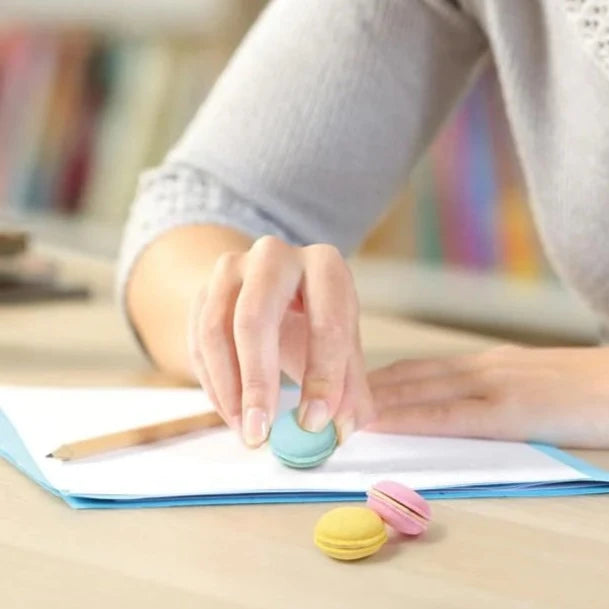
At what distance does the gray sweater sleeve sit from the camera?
0.93 m

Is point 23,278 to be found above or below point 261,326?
below

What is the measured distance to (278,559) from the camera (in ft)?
1.65

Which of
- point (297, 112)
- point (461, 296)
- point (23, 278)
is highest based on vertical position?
point (297, 112)

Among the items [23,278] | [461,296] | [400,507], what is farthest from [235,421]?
[461,296]

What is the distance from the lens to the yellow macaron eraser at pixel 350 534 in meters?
0.50

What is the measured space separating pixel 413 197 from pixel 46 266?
2.61 ft

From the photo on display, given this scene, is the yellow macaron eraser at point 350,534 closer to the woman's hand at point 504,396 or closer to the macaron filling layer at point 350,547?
the macaron filling layer at point 350,547

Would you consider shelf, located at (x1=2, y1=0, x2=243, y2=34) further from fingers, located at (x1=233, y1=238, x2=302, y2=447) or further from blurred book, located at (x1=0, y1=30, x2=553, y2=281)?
fingers, located at (x1=233, y1=238, x2=302, y2=447)

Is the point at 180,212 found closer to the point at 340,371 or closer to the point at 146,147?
the point at 340,371

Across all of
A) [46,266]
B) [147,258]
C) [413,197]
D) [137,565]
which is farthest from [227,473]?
[413,197]

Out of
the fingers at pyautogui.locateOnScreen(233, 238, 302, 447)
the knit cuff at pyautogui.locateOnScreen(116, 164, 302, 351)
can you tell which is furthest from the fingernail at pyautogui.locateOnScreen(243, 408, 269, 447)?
the knit cuff at pyautogui.locateOnScreen(116, 164, 302, 351)

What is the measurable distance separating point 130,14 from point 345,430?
1397 mm

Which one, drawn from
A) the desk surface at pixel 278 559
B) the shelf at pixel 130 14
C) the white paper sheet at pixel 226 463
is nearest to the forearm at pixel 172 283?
the white paper sheet at pixel 226 463

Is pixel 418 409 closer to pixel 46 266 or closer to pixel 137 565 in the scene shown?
pixel 137 565
